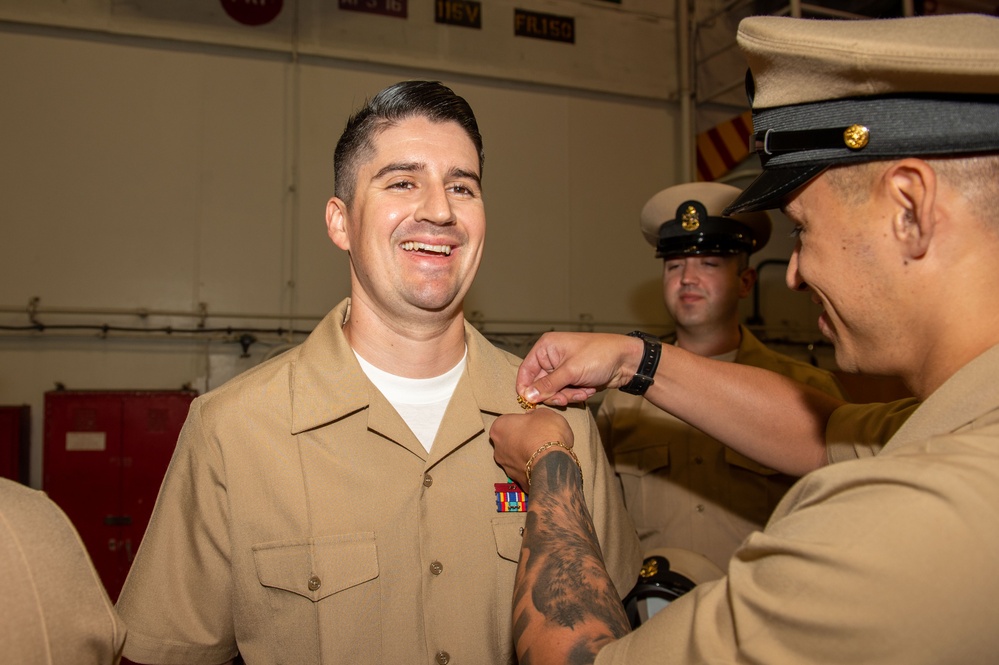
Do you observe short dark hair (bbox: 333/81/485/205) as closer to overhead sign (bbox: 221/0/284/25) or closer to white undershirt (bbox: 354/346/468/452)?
white undershirt (bbox: 354/346/468/452)

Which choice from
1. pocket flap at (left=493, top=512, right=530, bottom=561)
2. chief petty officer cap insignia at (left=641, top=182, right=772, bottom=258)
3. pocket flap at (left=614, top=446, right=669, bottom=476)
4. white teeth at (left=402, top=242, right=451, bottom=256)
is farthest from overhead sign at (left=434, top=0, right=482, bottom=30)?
pocket flap at (left=493, top=512, right=530, bottom=561)

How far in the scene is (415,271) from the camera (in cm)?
154

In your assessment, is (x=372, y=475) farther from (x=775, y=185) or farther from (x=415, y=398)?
(x=775, y=185)

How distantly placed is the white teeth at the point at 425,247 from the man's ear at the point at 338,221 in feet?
0.78

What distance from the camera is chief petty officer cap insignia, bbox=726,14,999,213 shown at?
94 centimetres

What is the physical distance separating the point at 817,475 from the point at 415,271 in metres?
0.96

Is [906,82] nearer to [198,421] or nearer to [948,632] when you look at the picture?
[948,632]

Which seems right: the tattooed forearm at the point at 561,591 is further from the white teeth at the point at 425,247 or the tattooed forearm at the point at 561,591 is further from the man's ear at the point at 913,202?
the man's ear at the point at 913,202

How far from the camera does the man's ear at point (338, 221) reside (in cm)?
172

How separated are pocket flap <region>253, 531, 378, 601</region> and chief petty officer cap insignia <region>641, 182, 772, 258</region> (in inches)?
81.0

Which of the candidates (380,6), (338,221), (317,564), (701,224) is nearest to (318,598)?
(317,564)

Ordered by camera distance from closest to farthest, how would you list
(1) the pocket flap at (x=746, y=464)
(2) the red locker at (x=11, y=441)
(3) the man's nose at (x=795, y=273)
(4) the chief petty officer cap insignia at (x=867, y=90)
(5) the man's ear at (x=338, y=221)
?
1. (4) the chief petty officer cap insignia at (x=867, y=90)
2. (3) the man's nose at (x=795, y=273)
3. (5) the man's ear at (x=338, y=221)
4. (1) the pocket flap at (x=746, y=464)
5. (2) the red locker at (x=11, y=441)

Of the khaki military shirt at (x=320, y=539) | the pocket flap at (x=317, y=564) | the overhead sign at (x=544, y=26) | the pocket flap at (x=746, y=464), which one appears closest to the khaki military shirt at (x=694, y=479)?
the pocket flap at (x=746, y=464)

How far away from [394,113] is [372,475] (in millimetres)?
874
